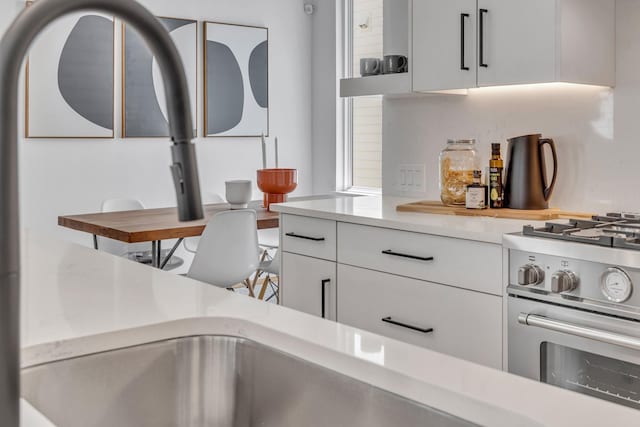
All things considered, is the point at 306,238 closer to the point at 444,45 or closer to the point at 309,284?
the point at 309,284

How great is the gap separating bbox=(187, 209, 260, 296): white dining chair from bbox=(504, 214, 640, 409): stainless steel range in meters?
1.62

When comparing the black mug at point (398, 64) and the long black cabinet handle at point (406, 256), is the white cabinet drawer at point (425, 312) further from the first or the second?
the black mug at point (398, 64)

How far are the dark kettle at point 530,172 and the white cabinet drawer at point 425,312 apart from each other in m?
0.52

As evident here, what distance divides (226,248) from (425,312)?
1.32 meters

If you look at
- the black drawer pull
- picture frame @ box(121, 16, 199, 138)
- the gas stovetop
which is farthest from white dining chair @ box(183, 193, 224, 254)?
the gas stovetop

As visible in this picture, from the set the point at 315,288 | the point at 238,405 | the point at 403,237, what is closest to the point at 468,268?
the point at 403,237

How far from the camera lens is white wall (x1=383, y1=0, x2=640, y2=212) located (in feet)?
7.96

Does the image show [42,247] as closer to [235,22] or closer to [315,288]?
[315,288]

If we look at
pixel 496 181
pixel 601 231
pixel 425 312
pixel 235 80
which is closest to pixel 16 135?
pixel 601 231

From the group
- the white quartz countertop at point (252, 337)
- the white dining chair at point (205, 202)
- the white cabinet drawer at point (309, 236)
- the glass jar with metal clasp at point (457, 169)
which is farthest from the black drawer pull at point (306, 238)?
the white dining chair at point (205, 202)

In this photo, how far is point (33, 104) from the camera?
15.2 feet

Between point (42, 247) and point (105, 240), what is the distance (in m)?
2.27

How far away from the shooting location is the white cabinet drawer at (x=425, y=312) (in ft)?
7.13

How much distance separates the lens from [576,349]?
6.36 feet
